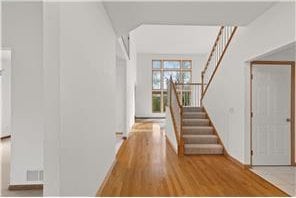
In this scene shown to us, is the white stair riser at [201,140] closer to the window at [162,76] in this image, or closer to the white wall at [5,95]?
the white wall at [5,95]

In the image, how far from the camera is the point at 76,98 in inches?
88.7

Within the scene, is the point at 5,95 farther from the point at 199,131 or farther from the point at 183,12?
the point at 183,12

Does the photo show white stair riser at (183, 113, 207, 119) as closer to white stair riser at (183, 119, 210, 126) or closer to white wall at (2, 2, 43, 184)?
white stair riser at (183, 119, 210, 126)

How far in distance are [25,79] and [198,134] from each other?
177 inches

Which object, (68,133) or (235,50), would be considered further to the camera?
(235,50)

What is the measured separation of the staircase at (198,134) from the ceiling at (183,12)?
2941 mm

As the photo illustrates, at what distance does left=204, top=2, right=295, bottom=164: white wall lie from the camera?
3459 millimetres

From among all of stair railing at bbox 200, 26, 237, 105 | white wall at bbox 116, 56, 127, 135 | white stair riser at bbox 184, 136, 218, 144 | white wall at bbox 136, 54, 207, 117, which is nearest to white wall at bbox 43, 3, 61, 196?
stair railing at bbox 200, 26, 237, 105

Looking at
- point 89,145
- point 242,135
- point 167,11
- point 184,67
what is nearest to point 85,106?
point 89,145

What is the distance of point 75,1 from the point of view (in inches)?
86.9

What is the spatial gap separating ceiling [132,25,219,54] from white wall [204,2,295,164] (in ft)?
13.7

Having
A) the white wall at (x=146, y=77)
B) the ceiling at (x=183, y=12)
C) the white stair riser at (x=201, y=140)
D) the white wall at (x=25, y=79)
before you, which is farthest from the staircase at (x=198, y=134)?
the white wall at (x=146, y=77)

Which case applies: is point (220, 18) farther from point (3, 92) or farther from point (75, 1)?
point (3, 92)

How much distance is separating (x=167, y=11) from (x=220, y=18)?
39.6 inches
